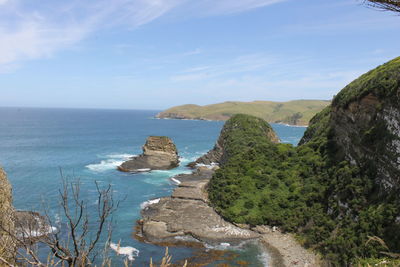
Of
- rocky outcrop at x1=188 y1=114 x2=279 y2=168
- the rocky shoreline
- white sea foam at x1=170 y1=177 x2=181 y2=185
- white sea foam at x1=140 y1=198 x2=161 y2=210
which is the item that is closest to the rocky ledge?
the rocky shoreline

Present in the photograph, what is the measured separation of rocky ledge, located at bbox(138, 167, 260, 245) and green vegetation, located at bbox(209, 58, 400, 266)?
2.35 metres

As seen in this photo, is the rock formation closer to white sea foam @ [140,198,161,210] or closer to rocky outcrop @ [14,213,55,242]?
white sea foam @ [140,198,161,210]

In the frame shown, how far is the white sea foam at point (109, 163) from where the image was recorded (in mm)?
81625

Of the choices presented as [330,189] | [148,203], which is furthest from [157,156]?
[330,189]

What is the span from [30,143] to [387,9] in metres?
130

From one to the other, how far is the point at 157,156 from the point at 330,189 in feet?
162

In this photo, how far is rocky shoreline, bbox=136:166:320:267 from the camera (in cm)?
Answer: 3759

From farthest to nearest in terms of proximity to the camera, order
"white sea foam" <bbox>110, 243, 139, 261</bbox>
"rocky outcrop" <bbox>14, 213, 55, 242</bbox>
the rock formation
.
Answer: "white sea foam" <bbox>110, 243, 139, 261</bbox> < the rock formation < "rocky outcrop" <bbox>14, 213, 55, 242</bbox>

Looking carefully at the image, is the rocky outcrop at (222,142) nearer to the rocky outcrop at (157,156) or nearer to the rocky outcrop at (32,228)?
the rocky outcrop at (157,156)

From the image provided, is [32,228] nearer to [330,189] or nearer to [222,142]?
[330,189]

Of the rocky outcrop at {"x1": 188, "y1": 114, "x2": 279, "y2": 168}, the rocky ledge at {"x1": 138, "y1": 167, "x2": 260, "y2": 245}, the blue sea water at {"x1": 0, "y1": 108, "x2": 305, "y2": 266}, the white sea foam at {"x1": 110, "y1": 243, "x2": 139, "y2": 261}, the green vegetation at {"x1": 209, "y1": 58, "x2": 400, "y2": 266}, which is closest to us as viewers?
the green vegetation at {"x1": 209, "y1": 58, "x2": 400, "y2": 266}

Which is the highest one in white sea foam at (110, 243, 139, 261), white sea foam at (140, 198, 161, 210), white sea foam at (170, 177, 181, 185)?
white sea foam at (170, 177, 181, 185)

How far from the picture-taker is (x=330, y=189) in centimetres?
4631

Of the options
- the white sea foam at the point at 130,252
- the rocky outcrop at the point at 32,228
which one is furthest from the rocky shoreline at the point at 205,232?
the rocky outcrop at the point at 32,228
